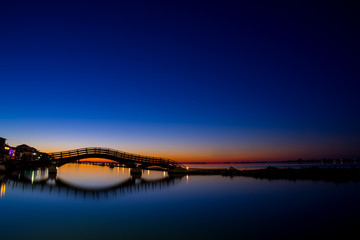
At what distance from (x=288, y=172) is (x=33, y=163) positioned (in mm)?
42195

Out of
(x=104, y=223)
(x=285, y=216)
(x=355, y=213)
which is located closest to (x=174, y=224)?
(x=104, y=223)

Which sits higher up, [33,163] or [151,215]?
[33,163]

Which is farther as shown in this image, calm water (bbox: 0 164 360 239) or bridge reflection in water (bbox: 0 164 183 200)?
bridge reflection in water (bbox: 0 164 183 200)

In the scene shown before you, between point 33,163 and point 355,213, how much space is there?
138 feet

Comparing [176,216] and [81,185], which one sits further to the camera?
[81,185]

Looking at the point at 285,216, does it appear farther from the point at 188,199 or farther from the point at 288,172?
the point at 288,172

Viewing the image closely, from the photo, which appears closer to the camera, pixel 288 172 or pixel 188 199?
pixel 188 199

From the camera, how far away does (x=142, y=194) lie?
23516 millimetres

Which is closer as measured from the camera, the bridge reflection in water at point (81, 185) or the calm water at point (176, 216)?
the calm water at point (176, 216)

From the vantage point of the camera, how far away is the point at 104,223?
43.4 feet

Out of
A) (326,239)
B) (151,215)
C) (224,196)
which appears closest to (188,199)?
(224,196)

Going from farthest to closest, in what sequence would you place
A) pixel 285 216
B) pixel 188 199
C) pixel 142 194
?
pixel 142 194, pixel 188 199, pixel 285 216

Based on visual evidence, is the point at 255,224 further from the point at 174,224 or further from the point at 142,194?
the point at 142,194

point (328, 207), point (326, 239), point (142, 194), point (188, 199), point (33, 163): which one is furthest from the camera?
point (33, 163)
